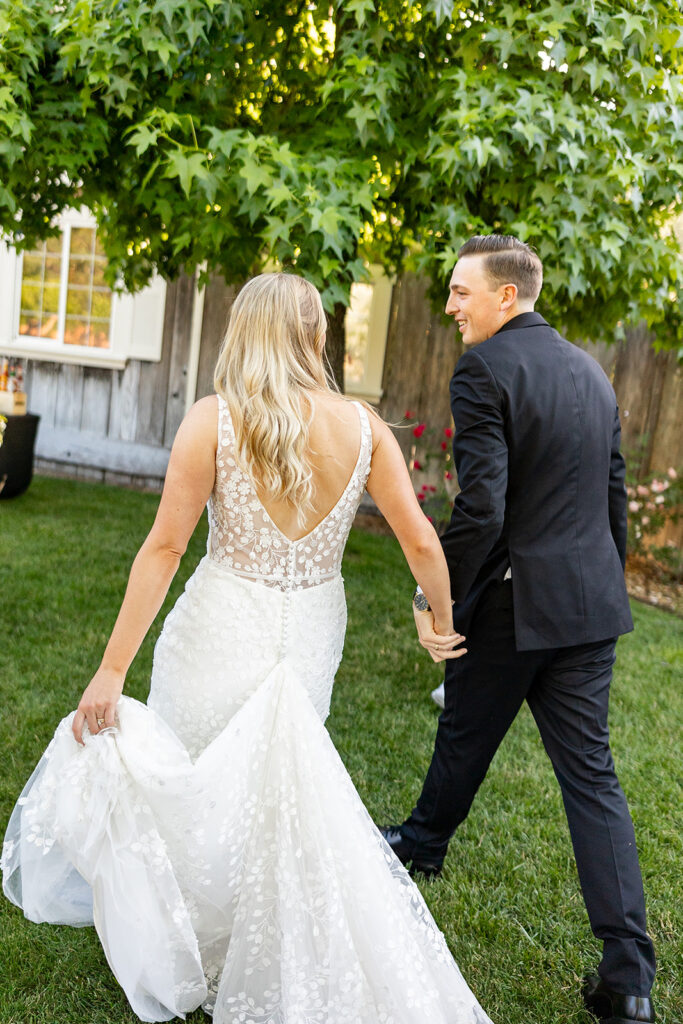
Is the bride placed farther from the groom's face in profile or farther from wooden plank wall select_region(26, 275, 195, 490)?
wooden plank wall select_region(26, 275, 195, 490)

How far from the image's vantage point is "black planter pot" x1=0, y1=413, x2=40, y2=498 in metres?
7.56

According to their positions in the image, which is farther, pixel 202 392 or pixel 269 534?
pixel 202 392

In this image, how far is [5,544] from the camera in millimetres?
6469

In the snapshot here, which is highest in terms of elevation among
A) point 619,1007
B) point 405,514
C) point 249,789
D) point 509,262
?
point 509,262

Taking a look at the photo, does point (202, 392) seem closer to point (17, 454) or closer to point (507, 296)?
point (17, 454)

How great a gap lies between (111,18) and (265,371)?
2.95m

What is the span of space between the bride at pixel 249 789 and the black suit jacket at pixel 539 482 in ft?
0.77

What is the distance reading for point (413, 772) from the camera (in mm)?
3547

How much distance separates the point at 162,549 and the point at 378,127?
10.0 ft

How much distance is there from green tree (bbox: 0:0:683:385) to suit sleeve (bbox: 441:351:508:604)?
174 centimetres

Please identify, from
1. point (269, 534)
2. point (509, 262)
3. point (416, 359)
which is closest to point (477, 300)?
point (509, 262)

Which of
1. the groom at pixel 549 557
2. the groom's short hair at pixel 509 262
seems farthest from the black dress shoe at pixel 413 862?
the groom's short hair at pixel 509 262

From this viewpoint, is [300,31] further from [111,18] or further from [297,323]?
[297,323]

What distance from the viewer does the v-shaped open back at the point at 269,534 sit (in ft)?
6.64
